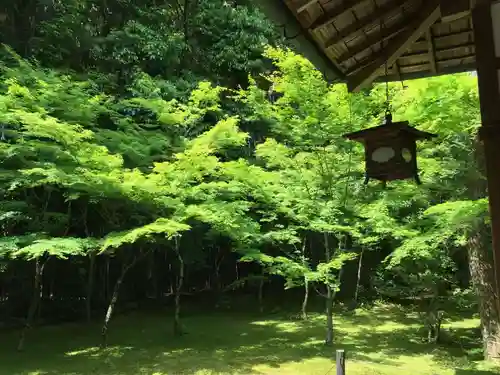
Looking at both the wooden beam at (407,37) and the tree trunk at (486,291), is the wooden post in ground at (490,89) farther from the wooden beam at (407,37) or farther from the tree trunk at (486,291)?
the tree trunk at (486,291)

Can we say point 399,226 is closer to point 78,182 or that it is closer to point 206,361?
point 206,361

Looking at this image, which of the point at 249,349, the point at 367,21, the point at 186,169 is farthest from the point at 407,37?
the point at 249,349

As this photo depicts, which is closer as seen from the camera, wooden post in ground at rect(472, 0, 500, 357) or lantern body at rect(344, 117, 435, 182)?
wooden post in ground at rect(472, 0, 500, 357)

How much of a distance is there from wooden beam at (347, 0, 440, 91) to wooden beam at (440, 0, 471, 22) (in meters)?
0.17

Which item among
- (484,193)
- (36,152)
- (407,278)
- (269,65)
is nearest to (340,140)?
(484,193)

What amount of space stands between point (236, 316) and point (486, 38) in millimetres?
12125

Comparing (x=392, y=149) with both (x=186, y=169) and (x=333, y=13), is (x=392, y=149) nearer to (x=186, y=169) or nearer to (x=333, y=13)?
(x=333, y=13)

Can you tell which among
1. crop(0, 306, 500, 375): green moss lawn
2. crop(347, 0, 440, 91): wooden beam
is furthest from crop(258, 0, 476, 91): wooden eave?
crop(0, 306, 500, 375): green moss lawn

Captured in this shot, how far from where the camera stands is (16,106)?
766cm

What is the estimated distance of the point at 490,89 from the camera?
8.42 ft

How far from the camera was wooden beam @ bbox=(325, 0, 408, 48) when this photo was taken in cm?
294

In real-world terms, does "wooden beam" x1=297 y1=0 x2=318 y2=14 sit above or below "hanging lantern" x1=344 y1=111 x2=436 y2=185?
above

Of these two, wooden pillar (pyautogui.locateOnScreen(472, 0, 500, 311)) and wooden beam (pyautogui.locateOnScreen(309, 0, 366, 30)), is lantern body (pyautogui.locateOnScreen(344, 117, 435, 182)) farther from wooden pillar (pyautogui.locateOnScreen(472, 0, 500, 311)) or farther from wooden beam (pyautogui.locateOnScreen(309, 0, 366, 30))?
wooden beam (pyautogui.locateOnScreen(309, 0, 366, 30))

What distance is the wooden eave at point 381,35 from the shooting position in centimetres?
268
